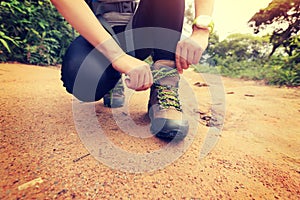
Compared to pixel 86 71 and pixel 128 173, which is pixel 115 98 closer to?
pixel 86 71

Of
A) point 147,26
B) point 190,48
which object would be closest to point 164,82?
point 190,48

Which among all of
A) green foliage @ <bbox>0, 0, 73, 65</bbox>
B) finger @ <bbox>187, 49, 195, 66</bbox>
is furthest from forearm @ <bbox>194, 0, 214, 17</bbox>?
green foliage @ <bbox>0, 0, 73, 65</bbox>

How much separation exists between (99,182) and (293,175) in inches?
26.7

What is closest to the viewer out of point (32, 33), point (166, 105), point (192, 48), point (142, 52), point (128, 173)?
point (128, 173)

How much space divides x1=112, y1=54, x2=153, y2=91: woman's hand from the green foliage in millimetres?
2448

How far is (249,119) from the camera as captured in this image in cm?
131

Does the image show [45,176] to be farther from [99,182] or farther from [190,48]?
[190,48]

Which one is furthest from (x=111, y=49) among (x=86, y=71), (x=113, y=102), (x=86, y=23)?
(x=113, y=102)

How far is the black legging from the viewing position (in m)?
0.88

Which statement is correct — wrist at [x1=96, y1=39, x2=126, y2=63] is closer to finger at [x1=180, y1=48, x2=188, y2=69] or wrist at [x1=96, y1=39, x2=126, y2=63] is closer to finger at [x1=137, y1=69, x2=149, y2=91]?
finger at [x1=137, y1=69, x2=149, y2=91]

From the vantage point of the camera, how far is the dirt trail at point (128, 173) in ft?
1.86

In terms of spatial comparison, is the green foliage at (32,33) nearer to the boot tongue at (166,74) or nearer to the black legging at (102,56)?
the black legging at (102,56)

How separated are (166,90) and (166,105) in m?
0.08

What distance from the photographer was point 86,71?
2.89ft
